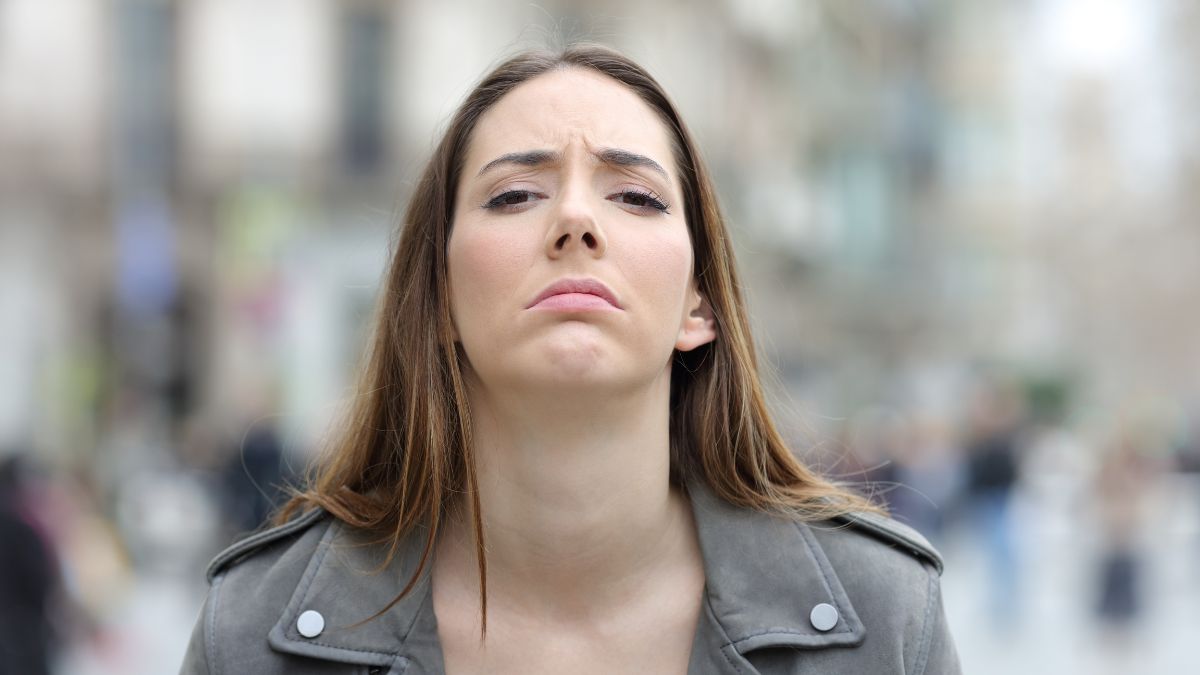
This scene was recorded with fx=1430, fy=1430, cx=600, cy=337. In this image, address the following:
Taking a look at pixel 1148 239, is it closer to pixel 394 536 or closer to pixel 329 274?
pixel 329 274

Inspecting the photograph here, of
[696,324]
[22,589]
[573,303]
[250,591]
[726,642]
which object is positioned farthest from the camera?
[22,589]

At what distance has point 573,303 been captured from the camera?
2359 mm

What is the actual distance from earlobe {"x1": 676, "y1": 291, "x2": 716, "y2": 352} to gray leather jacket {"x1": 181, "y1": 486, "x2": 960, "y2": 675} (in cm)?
30

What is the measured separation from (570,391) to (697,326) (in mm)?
426

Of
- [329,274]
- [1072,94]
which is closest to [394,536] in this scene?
[329,274]

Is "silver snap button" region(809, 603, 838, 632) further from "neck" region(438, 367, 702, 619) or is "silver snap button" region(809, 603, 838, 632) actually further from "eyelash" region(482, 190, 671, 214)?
"eyelash" region(482, 190, 671, 214)

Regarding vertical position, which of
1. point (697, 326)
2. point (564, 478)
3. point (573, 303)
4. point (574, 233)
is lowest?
point (564, 478)

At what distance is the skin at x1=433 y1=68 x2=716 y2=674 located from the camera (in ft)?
7.88

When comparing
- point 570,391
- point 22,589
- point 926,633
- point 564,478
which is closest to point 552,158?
point 570,391

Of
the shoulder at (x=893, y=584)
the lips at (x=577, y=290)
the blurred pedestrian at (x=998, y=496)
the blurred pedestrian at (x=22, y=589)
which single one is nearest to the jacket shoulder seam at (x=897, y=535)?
the shoulder at (x=893, y=584)

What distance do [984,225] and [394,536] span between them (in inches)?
2090

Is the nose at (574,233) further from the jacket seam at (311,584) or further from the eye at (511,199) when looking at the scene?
the jacket seam at (311,584)

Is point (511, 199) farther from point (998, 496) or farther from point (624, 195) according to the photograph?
point (998, 496)

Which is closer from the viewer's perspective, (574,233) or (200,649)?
(574,233)
